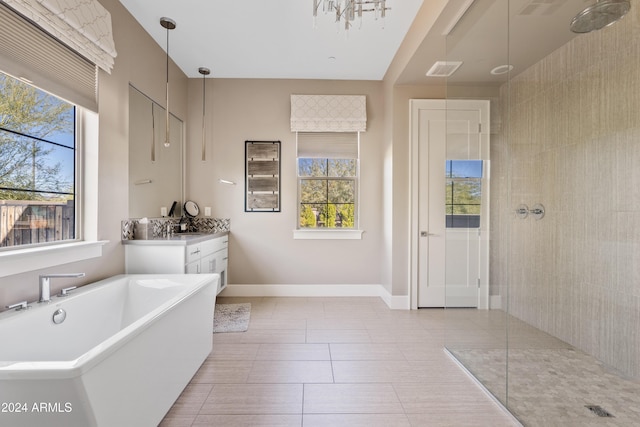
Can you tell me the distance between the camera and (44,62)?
6.18ft

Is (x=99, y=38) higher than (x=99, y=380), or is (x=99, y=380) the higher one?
(x=99, y=38)

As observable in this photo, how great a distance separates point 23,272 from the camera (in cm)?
174

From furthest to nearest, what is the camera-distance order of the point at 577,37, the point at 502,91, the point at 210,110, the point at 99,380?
the point at 210,110 → the point at 502,91 → the point at 577,37 → the point at 99,380

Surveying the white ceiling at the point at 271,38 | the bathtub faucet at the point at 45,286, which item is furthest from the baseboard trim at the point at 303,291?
the white ceiling at the point at 271,38

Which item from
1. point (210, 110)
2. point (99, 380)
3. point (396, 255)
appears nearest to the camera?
point (99, 380)

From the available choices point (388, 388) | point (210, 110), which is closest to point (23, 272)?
point (388, 388)

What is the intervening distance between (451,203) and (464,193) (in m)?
Answer: 0.27

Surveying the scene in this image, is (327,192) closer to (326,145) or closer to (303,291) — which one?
(326,145)

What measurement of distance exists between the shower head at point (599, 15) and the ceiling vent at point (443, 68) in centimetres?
73

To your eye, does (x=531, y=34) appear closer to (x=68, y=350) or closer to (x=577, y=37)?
(x=577, y=37)

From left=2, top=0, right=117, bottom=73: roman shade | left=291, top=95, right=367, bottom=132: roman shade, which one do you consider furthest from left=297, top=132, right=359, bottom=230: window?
left=2, top=0, right=117, bottom=73: roman shade

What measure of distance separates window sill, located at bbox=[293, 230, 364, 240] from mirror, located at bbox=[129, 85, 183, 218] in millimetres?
1524

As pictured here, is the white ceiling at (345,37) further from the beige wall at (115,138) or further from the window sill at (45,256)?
the window sill at (45,256)

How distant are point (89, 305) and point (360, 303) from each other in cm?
269
